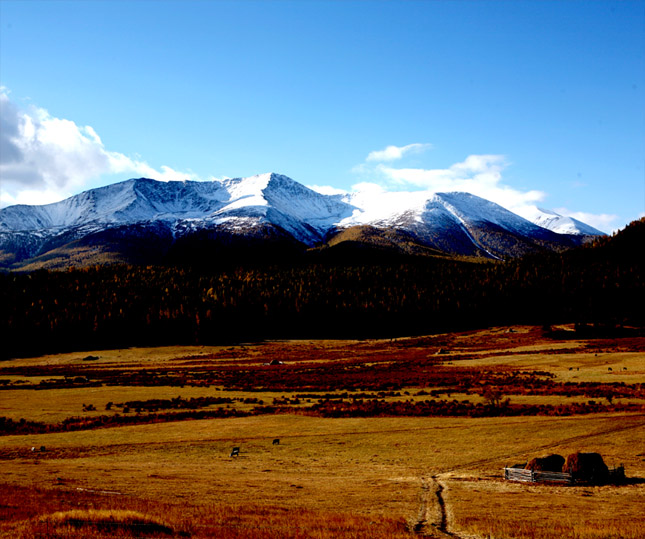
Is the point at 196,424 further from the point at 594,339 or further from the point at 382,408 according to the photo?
the point at 594,339

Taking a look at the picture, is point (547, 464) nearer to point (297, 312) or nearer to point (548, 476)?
point (548, 476)

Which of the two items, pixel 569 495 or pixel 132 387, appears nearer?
pixel 569 495

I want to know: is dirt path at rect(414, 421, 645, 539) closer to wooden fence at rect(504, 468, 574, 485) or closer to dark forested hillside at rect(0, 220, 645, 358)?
wooden fence at rect(504, 468, 574, 485)

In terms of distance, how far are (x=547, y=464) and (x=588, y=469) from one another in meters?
1.82

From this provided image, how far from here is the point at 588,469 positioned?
25438 mm

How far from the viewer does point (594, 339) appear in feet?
432

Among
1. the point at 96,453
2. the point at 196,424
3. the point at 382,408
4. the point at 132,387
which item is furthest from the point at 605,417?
the point at 132,387

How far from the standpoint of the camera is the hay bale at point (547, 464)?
26297mm

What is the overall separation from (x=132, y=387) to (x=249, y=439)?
42.1 meters

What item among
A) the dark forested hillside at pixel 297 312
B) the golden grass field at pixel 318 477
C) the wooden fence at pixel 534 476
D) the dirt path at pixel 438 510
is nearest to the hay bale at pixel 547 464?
the wooden fence at pixel 534 476

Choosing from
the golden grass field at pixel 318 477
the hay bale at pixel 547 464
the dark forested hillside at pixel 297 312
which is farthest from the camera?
the dark forested hillside at pixel 297 312

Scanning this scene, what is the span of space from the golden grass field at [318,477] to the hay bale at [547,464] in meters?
1.35

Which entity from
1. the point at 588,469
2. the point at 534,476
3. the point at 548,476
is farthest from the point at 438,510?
the point at 588,469

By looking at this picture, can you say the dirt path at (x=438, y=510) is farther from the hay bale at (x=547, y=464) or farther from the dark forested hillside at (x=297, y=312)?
the dark forested hillside at (x=297, y=312)
